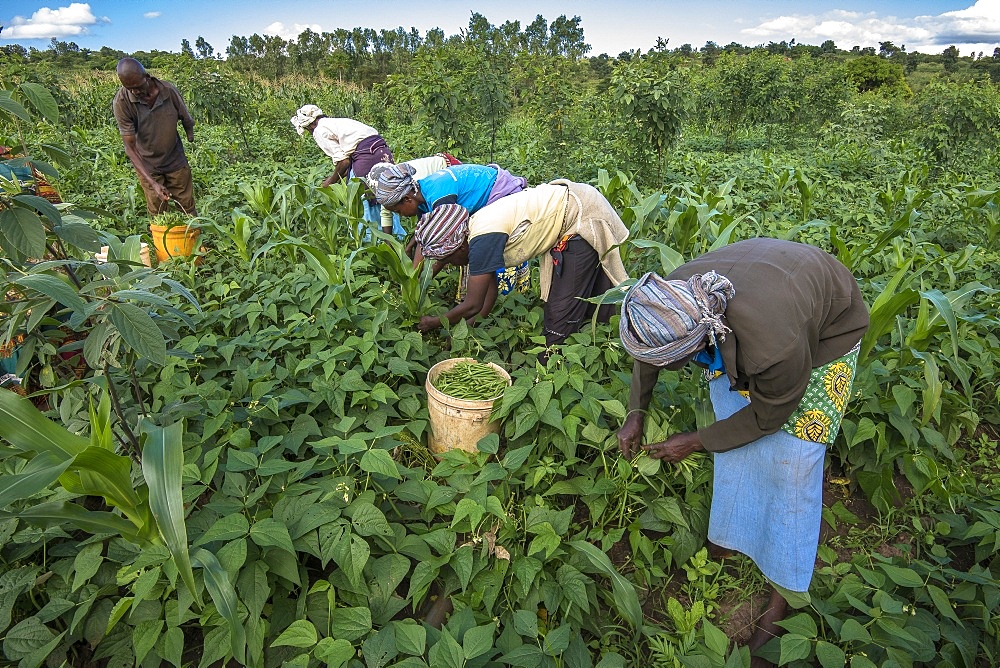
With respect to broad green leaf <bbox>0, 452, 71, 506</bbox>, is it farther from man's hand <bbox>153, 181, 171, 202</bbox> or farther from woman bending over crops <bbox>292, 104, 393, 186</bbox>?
man's hand <bbox>153, 181, 171, 202</bbox>

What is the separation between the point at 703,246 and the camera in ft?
11.3

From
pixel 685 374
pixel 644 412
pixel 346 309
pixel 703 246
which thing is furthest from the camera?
pixel 703 246

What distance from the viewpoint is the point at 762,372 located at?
150 centimetres

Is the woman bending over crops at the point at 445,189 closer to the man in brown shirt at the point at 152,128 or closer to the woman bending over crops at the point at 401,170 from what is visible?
the woman bending over crops at the point at 401,170

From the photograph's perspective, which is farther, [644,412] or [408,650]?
[644,412]

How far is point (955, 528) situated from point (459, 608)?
6.75 feet

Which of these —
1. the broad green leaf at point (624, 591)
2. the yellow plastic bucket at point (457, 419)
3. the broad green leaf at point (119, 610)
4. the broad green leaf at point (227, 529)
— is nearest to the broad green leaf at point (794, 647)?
the broad green leaf at point (624, 591)

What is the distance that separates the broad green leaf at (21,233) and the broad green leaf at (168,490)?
526mm

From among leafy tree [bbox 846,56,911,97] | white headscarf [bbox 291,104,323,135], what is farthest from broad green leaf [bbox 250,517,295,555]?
leafy tree [bbox 846,56,911,97]

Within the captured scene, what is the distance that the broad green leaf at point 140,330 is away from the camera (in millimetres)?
1382

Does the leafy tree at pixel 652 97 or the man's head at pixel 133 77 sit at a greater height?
the man's head at pixel 133 77

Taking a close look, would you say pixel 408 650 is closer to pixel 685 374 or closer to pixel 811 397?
pixel 811 397

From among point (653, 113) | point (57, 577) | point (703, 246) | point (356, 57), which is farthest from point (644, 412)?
point (356, 57)

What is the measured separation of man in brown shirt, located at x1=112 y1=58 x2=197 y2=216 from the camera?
4170 mm
